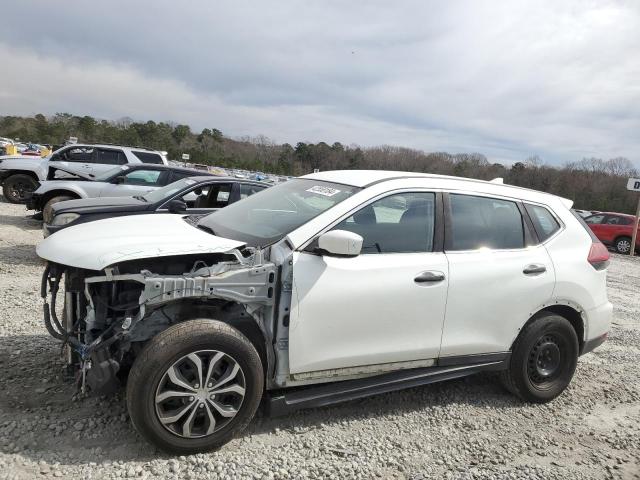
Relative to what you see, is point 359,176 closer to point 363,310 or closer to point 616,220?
point 363,310

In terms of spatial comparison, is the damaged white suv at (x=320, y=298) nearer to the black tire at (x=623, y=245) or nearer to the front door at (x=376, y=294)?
the front door at (x=376, y=294)

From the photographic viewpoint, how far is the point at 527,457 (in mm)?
3291

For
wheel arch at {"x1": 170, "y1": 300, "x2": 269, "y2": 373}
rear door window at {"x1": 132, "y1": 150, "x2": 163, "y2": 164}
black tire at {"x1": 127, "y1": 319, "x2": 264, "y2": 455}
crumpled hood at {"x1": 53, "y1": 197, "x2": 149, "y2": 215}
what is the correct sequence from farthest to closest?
rear door window at {"x1": 132, "y1": 150, "x2": 163, "y2": 164} → crumpled hood at {"x1": 53, "y1": 197, "x2": 149, "y2": 215} → wheel arch at {"x1": 170, "y1": 300, "x2": 269, "y2": 373} → black tire at {"x1": 127, "y1": 319, "x2": 264, "y2": 455}

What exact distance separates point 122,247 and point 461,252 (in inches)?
91.7

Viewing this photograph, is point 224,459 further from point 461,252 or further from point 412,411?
point 461,252

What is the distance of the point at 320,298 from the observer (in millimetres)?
2979

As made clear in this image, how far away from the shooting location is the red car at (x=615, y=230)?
61.4 feet

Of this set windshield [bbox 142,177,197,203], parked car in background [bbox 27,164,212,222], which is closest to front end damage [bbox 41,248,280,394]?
windshield [bbox 142,177,197,203]

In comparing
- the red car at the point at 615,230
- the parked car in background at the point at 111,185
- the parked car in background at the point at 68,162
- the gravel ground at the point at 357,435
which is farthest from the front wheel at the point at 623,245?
the parked car in background at the point at 68,162

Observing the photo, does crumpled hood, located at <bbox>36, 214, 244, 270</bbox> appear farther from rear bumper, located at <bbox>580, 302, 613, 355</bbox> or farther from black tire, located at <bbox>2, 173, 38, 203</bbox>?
black tire, located at <bbox>2, 173, 38, 203</bbox>

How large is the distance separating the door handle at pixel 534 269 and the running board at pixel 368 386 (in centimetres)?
66

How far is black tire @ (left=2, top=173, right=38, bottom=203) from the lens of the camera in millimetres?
13195

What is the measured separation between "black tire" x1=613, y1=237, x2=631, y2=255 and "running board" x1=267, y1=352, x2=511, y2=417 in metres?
18.3

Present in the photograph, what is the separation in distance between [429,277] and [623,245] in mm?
19072
